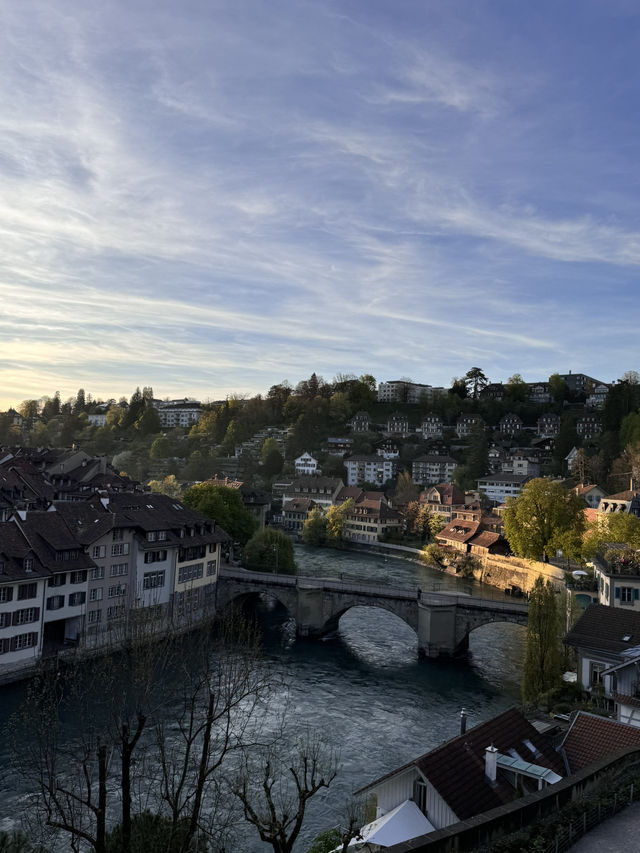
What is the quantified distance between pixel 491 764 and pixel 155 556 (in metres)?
33.5

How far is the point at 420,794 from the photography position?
17.4m

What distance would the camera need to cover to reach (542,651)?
33.0 metres

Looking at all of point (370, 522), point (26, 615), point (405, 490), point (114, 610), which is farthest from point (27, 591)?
point (405, 490)


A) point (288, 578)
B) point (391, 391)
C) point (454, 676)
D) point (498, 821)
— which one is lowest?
point (454, 676)

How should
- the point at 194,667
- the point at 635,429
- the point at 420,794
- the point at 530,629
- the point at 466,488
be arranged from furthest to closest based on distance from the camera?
the point at 466,488
the point at 635,429
the point at 194,667
the point at 530,629
the point at 420,794

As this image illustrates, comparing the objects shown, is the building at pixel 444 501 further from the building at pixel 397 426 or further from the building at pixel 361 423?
the building at pixel 397 426

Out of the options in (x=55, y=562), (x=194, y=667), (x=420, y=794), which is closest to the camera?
(x=420, y=794)

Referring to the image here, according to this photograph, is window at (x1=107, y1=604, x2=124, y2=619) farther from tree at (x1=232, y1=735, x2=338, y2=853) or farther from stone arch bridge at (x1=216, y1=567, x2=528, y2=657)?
tree at (x1=232, y1=735, x2=338, y2=853)

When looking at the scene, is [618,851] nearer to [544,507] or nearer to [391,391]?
[544,507]

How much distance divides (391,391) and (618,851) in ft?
594

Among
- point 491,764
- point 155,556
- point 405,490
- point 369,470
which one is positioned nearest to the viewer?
point 491,764

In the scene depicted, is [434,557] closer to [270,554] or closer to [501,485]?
[270,554]

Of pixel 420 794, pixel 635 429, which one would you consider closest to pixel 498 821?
pixel 420 794

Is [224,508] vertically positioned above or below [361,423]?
below
